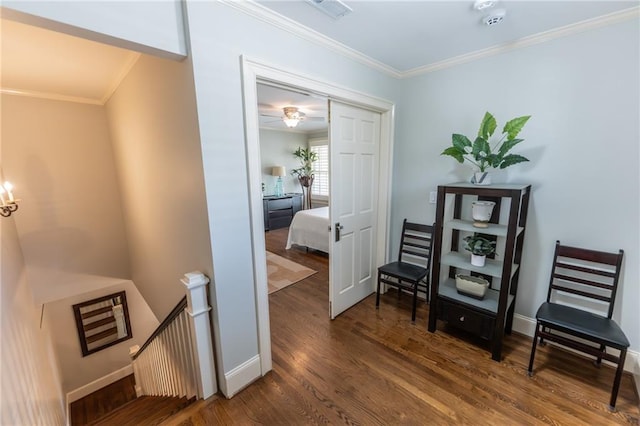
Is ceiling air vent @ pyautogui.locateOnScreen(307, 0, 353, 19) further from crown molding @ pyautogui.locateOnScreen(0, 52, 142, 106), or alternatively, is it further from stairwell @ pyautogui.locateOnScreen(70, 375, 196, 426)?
stairwell @ pyautogui.locateOnScreen(70, 375, 196, 426)

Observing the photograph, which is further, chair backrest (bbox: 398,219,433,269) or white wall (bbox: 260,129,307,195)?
white wall (bbox: 260,129,307,195)

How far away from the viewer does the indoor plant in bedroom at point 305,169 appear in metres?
7.16

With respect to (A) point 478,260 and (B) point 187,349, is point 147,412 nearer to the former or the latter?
(B) point 187,349

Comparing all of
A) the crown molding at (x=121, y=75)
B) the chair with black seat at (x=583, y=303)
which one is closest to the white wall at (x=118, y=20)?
the crown molding at (x=121, y=75)

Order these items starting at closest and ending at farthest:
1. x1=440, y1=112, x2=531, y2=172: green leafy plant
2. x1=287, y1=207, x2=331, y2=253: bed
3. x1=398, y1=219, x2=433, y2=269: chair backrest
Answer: x1=440, y1=112, x2=531, y2=172: green leafy plant
x1=398, y1=219, x2=433, y2=269: chair backrest
x1=287, y1=207, x2=331, y2=253: bed

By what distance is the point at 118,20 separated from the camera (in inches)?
46.2

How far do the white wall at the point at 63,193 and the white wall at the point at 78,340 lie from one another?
0.63 feet

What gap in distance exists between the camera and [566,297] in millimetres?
2113

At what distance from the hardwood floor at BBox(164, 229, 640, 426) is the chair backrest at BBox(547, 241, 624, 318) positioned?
1.50ft

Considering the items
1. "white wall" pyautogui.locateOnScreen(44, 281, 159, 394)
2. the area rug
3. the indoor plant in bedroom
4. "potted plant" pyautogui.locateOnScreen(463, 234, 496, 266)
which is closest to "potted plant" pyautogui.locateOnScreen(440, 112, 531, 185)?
"potted plant" pyautogui.locateOnScreen(463, 234, 496, 266)

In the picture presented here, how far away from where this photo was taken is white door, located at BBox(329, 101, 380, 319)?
7.89ft

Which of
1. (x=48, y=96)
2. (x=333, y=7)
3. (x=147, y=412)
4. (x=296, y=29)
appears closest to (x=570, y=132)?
(x=333, y=7)

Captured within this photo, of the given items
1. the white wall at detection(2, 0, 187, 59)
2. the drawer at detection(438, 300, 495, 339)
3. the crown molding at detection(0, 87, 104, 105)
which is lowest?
the drawer at detection(438, 300, 495, 339)

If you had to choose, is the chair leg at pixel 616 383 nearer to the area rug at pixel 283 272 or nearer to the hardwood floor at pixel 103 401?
the area rug at pixel 283 272
